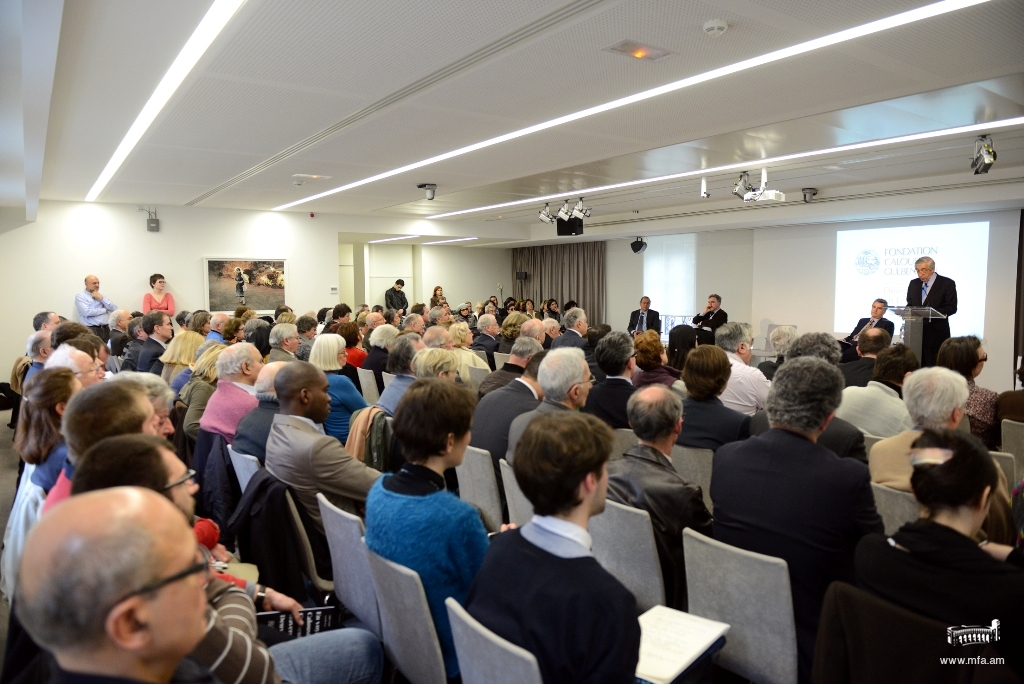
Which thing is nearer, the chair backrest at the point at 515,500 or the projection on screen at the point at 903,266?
the chair backrest at the point at 515,500

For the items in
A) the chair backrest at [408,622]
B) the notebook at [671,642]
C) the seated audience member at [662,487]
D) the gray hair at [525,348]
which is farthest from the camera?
the gray hair at [525,348]

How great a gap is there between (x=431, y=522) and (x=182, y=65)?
3566 millimetres

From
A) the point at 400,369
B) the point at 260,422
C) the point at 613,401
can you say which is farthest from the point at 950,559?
the point at 400,369

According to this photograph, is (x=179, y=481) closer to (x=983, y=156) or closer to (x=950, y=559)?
(x=950, y=559)

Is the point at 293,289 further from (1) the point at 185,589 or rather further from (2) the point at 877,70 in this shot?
(1) the point at 185,589

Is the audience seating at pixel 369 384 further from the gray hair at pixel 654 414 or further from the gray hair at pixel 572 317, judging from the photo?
the gray hair at pixel 654 414

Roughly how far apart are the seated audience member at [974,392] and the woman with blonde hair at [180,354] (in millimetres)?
5105

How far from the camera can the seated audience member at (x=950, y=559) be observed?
4.63 feet

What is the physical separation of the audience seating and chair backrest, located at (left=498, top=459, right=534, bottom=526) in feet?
9.93

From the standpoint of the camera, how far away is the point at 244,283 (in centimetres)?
1095

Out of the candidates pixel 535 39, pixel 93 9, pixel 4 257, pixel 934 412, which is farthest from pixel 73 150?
pixel 934 412

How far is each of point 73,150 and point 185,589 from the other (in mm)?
6820

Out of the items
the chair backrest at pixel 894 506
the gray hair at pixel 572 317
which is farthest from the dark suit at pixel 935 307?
the chair backrest at pixel 894 506

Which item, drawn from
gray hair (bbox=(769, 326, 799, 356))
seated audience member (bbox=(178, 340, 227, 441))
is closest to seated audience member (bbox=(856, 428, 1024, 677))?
seated audience member (bbox=(178, 340, 227, 441))
